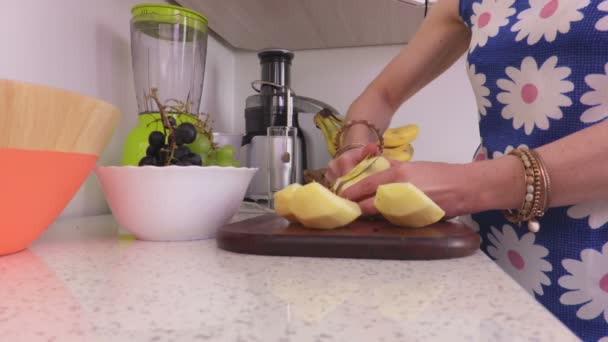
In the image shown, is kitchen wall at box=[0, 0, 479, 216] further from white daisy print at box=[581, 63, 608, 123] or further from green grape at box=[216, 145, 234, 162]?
white daisy print at box=[581, 63, 608, 123]

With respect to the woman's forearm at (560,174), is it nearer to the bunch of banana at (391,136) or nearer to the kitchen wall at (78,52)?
the bunch of banana at (391,136)

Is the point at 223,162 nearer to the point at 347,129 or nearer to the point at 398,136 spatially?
the point at 347,129

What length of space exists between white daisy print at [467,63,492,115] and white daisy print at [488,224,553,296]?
173 millimetres

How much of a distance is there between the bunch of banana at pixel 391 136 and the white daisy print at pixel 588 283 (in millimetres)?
474

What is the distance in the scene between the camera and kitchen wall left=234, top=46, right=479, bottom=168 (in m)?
1.52

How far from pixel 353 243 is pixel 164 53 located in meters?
0.63

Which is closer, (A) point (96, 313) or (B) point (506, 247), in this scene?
(A) point (96, 313)

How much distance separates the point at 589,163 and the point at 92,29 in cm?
77

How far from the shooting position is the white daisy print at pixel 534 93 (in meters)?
0.58

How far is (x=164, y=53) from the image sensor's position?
902 millimetres

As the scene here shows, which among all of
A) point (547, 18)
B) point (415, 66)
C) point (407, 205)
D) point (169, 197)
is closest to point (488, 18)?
point (547, 18)

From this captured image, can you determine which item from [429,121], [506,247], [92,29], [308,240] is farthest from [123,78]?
[429,121]

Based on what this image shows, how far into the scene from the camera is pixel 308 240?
0.45m

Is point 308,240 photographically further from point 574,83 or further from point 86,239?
point 574,83
